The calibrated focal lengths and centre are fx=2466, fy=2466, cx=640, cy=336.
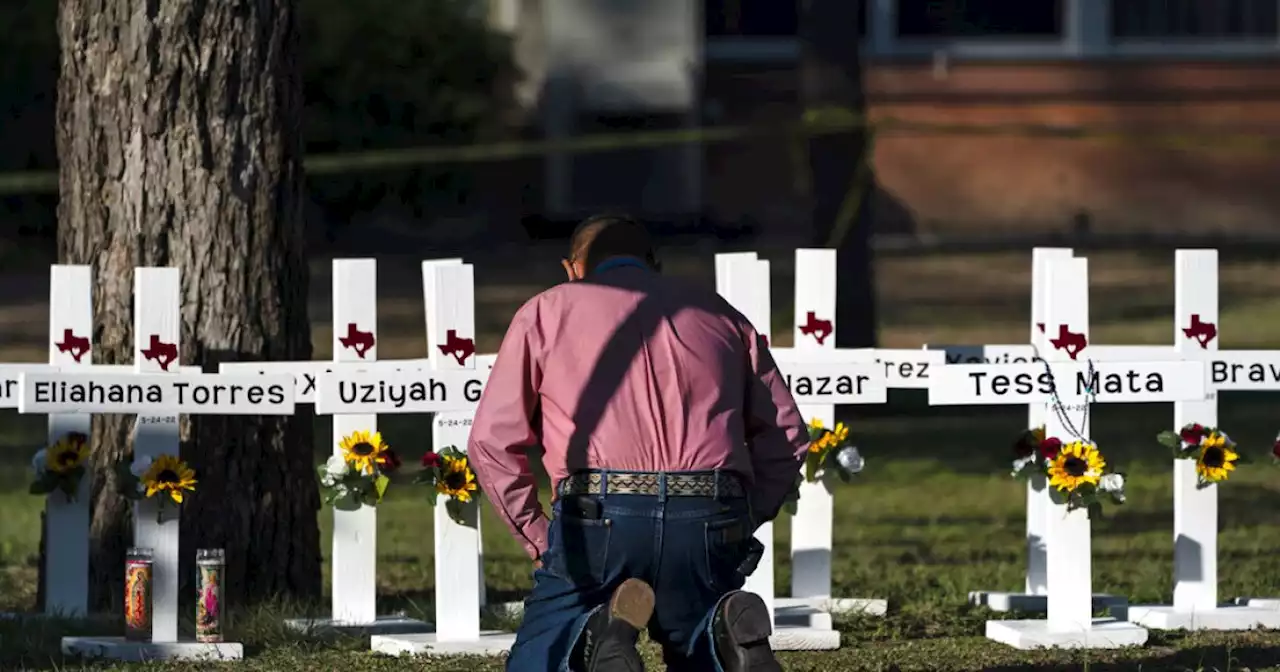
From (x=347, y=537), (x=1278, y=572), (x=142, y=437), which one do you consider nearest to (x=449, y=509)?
(x=347, y=537)

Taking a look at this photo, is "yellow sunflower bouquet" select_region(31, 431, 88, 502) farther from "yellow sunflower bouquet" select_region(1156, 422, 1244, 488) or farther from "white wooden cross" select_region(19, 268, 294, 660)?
"yellow sunflower bouquet" select_region(1156, 422, 1244, 488)

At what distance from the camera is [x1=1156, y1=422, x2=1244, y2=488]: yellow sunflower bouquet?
8.42 meters

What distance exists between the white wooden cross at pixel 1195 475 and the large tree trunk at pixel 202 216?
314 centimetres

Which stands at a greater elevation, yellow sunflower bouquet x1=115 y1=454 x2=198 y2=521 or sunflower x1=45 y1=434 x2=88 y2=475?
sunflower x1=45 y1=434 x2=88 y2=475

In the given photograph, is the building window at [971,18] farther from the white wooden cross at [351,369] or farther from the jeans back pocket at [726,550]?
the jeans back pocket at [726,550]

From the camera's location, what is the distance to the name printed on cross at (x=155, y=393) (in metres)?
8.00

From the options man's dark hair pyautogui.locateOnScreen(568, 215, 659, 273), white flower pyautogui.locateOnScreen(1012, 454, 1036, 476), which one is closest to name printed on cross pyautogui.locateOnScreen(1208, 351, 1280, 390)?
white flower pyautogui.locateOnScreen(1012, 454, 1036, 476)

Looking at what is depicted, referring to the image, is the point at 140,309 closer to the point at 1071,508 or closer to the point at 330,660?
the point at 330,660

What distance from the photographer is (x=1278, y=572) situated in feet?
33.4

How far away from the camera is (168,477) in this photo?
313 inches

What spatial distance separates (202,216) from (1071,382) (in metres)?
3.08

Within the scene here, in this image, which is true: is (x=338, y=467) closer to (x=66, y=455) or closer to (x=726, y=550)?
(x=66, y=455)

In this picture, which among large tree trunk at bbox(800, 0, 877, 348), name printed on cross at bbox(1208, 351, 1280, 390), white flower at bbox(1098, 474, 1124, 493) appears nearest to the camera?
white flower at bbox(1098, 474, 1124, 493)

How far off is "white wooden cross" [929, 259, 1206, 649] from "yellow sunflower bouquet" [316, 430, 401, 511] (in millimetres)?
1837
